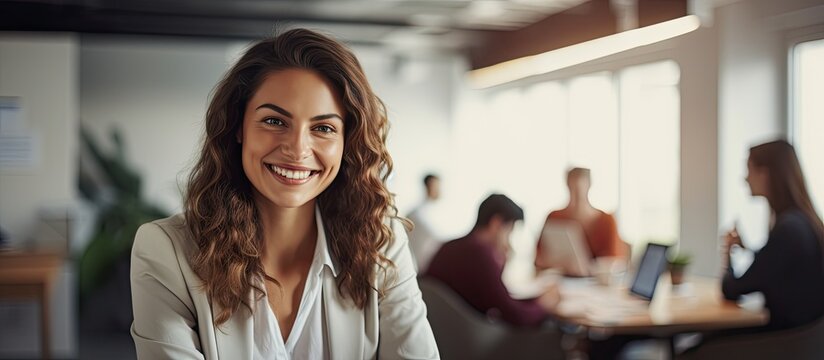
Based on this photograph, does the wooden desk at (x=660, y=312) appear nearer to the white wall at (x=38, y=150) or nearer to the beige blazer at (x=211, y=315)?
the beige blazer at (x=211, y=315)

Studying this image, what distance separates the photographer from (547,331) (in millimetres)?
3414

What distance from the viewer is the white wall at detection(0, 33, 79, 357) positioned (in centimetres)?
469

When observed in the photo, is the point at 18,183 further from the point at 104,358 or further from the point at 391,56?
the point at 391,56

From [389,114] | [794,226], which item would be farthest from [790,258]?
[389,114]

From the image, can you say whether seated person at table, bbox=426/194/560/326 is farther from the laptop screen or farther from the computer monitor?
the computer monitor

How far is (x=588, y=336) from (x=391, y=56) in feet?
6.13

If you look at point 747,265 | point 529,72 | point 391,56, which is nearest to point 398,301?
point 747,265

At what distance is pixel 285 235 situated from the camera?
1.58 meters

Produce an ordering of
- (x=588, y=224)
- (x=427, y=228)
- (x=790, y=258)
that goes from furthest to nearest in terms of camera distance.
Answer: (x=427, y=228) → (x=588, y=224) → (x=790, y=258)

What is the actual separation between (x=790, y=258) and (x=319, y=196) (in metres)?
2.26

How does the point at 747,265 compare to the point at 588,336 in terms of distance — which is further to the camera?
the point at 588,336

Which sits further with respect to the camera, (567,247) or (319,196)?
(567,247)

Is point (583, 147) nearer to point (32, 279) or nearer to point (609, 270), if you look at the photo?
point (609, 270)

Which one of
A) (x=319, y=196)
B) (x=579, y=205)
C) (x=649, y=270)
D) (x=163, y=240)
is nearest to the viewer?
(x=163, y=240)
